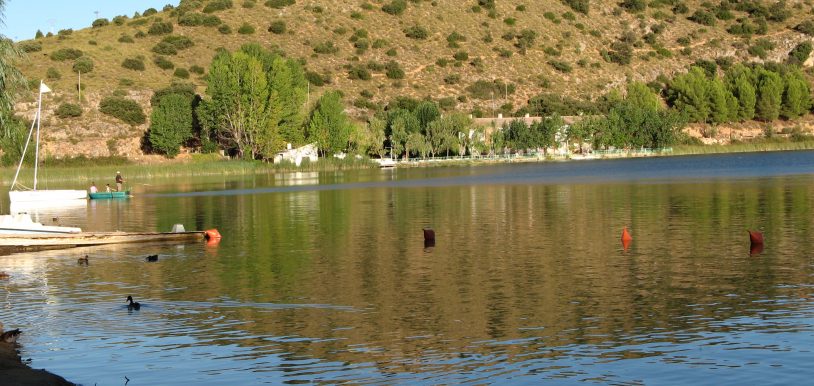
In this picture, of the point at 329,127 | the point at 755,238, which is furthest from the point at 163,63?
the point at 755,238

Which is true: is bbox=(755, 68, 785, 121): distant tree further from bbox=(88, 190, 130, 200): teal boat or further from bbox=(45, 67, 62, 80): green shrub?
bbox=(88, 190, 130, 200): teal boat

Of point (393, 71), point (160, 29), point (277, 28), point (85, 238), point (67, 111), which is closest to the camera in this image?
point (85, 238)

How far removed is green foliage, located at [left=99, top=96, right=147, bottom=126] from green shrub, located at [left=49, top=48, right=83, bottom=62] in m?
18.8

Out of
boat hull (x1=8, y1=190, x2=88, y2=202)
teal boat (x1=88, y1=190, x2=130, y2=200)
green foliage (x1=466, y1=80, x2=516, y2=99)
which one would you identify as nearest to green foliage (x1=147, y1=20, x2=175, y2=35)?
green foliage (x1=466, y1=80, x2=516, y2=99)

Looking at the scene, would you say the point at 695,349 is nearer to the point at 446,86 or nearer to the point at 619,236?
the point at 619,236

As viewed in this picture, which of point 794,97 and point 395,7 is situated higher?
point 395,7

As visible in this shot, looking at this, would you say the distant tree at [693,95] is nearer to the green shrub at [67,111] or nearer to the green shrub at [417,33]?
the green shrub at [417,33]

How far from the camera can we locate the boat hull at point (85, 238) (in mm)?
38406

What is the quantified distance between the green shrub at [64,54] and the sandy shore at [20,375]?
149266 mm

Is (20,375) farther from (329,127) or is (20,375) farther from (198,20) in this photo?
(198,20)

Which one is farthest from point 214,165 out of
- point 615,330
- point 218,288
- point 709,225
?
point 615,330

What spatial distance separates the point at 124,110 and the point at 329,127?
29047 millimetres

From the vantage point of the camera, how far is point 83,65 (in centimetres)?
15712

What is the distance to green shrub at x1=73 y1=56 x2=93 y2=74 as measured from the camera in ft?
513
